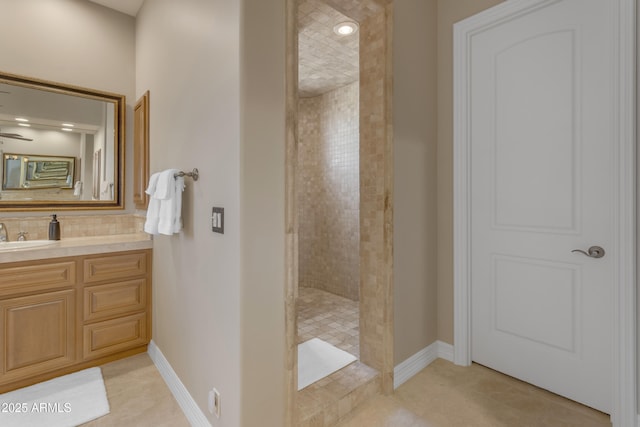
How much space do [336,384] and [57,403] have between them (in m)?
1.61

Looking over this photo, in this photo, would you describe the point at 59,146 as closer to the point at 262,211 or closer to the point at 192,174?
the point at 192,174

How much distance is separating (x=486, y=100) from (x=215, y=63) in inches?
68.1

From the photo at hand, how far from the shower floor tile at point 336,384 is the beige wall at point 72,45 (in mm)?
2045

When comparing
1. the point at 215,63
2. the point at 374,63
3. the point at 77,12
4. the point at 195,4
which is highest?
the point at 77,12

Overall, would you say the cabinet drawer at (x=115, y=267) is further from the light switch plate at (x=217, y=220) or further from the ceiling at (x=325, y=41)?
the ceiling at (x=325, y=41)

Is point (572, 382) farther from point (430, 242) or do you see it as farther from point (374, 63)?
point (374, 63)

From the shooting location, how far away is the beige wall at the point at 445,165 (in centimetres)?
221

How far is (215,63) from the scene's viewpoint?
139 cm

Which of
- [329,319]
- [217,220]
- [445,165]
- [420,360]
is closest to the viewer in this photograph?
[217,220]

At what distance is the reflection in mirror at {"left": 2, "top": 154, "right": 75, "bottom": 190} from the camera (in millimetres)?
2189

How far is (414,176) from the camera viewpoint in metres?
2.08

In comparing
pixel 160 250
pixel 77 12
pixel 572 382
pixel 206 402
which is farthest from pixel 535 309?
pixel 77 12

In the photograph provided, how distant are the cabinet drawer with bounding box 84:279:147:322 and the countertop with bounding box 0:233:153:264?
26 centimetres

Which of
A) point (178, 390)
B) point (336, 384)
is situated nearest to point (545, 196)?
point (336, 384)
